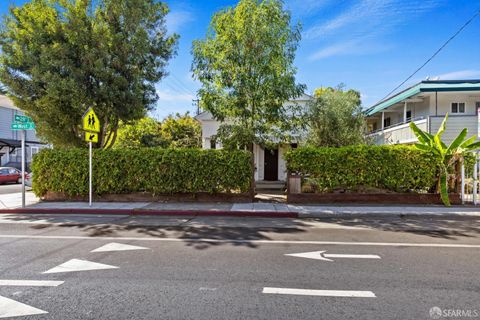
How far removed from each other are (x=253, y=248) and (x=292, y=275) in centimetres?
158

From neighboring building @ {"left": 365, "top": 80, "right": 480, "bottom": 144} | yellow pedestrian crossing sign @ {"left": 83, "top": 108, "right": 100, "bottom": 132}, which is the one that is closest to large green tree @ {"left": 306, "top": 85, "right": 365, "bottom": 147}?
neighboring building @ {"left": 365, "top": 80, "right": 480, "bottom": 144}

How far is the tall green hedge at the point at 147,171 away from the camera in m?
11.7

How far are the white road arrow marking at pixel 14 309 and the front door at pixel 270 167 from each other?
1613 cm

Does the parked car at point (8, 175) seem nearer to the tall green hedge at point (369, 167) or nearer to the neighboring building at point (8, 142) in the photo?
the neighboring building at point (8, 142)

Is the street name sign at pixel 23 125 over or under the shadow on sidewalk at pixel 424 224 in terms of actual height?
over

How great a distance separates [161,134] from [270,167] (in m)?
17.3

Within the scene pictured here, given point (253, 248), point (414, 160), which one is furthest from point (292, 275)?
point (414, 160)

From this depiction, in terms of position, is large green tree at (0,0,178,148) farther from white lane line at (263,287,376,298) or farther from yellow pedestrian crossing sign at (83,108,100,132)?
white lane line at (263,287,376,298)

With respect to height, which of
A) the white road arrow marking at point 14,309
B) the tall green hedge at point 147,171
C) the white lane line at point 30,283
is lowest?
the white lane line at point 30,283

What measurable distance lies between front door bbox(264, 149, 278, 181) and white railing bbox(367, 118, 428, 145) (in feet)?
21.0

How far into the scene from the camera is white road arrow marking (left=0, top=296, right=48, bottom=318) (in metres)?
3.30

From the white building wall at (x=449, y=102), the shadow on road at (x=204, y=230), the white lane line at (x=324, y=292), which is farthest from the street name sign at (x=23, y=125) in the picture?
the white building wall at (x=449, y=102)

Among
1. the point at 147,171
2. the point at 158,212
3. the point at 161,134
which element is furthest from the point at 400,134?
the point at 161,134

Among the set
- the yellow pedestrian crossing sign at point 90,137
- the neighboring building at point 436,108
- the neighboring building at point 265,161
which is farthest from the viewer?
the neighboring building at point 265,161
